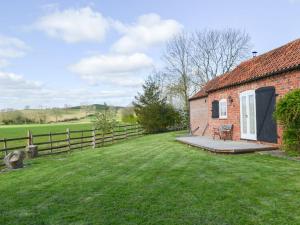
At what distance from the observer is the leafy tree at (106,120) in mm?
21969

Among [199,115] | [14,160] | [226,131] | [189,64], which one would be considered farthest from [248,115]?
[189,64]

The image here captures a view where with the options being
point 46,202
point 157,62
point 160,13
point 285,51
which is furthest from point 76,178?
point 157,62

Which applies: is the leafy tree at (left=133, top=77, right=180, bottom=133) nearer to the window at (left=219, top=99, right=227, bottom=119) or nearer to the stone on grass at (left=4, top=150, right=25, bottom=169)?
the window at (left=219, top=99, right=227, bottom=119)

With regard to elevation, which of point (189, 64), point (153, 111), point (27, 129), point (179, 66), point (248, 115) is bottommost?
point (27, 129)

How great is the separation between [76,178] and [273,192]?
4.62 meters

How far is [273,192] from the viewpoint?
5.94 meters

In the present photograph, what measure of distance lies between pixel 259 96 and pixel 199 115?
400 inches

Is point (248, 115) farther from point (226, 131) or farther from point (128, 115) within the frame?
point (128, 115)

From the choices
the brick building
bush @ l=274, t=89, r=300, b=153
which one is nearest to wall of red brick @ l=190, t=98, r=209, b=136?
the brick building

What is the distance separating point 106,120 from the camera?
2238 centimetres

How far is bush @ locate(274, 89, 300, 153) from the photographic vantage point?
9.85 meters

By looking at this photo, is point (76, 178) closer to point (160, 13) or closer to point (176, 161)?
point (176, 161)

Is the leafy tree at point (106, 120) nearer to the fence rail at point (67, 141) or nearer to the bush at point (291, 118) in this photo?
the fence rail at point (67, 141)

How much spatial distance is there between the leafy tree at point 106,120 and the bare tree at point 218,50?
Result: 1899 cm
